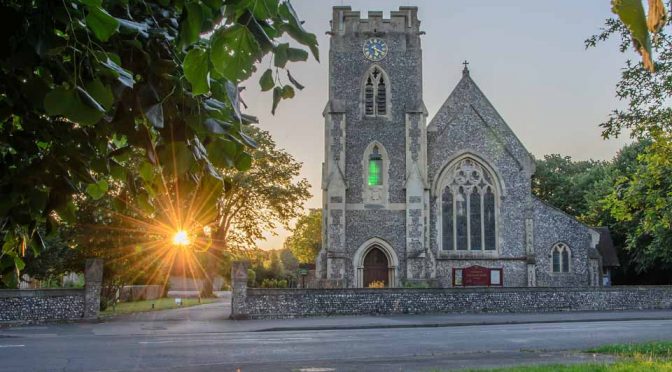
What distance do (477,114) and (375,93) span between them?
570cm

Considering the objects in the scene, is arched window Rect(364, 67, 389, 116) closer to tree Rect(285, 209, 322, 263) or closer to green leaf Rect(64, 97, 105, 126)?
green leaf Rect(64, 97, 105, 126)

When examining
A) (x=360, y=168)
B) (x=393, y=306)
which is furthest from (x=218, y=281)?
(x=393, y=306)

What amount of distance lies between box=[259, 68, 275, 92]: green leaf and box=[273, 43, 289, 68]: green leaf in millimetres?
73

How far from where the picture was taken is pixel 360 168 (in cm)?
3500

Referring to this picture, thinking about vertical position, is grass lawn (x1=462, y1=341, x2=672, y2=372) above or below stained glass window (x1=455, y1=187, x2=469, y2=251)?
below

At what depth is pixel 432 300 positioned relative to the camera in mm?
28062

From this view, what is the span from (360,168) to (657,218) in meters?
19.3

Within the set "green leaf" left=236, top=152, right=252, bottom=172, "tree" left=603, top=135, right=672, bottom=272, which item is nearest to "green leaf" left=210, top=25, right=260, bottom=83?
"green leaf" left=236, top=152, right=252, bottom=172

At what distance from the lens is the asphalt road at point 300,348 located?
493 inches

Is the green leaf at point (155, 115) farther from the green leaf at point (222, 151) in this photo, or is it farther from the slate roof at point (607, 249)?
the slate roof at point (607, 249)

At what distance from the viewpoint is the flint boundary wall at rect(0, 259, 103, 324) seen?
2202 centimetres

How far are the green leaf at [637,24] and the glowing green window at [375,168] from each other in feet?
111

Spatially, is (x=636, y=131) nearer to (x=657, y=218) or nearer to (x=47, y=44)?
(x=657, y=218)

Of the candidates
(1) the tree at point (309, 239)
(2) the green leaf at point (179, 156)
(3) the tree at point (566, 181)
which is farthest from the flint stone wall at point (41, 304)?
(1) the tree at point (309, 239)
